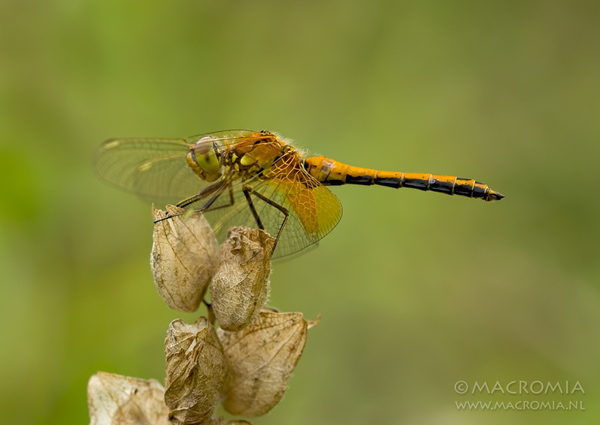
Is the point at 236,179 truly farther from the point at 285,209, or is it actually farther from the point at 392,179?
the point at 392,179

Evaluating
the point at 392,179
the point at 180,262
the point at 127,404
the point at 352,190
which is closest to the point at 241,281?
the point at 180,262

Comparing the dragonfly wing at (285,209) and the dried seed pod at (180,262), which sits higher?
the dragonfly wing at (285,209)

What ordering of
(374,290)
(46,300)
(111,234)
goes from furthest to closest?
1. (374,290)
2. (111,234)
3. (46,300)

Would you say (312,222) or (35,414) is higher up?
(312,222)

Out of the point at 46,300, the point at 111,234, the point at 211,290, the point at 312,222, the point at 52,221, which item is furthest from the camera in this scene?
the point at 111,234

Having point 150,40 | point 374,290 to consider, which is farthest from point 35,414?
point 150,40

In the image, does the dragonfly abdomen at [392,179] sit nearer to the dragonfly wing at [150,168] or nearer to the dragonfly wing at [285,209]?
the dragonfly wing at [285,209]

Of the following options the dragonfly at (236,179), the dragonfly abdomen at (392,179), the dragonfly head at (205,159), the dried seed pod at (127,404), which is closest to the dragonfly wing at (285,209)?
the dragonfly at (236,179)

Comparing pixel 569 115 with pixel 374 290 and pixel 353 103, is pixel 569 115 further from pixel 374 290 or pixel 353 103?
pixel 374 290

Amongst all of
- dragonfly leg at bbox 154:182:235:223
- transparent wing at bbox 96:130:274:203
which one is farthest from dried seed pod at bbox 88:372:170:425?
transparent wing at bbox 96:130:274:203
